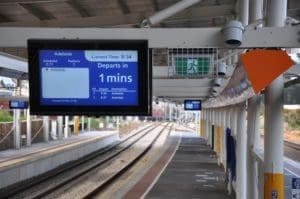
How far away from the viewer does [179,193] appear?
1722 centimetres

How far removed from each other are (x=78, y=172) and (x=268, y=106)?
878 inches

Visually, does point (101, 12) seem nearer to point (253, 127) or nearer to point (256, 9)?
point (256, 9)

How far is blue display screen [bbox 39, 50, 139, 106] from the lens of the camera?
289 inches

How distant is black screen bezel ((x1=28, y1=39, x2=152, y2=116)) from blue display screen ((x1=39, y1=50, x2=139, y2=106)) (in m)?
0.05

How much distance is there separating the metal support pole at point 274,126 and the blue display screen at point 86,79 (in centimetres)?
160

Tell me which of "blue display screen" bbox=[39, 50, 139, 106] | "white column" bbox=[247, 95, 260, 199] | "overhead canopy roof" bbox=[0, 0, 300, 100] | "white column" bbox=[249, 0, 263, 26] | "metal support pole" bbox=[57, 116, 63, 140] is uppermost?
"overhead canopy roof" bbox=[0, 0, 300, 100]

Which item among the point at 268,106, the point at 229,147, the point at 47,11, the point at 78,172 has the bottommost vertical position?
the point at 78,172

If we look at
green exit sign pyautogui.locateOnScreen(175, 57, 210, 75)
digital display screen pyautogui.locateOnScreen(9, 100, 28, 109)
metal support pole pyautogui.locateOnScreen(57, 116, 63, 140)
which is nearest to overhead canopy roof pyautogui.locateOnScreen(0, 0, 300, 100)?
green exit sign pyautogui.locateOnScreen(175, 57, 210, 75)

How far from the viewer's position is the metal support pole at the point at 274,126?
6.75 meters

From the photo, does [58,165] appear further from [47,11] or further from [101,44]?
[101,44]

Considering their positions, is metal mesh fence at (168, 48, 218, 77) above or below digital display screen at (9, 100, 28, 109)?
above

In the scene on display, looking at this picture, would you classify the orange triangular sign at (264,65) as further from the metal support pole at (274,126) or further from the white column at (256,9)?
the white column at (256,9)

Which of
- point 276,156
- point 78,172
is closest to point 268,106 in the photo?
point 276,156

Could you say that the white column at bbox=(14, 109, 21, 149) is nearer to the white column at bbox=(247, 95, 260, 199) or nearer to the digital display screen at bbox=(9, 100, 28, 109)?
the digital display screen at bbox=(9, 100, 28, 109)
